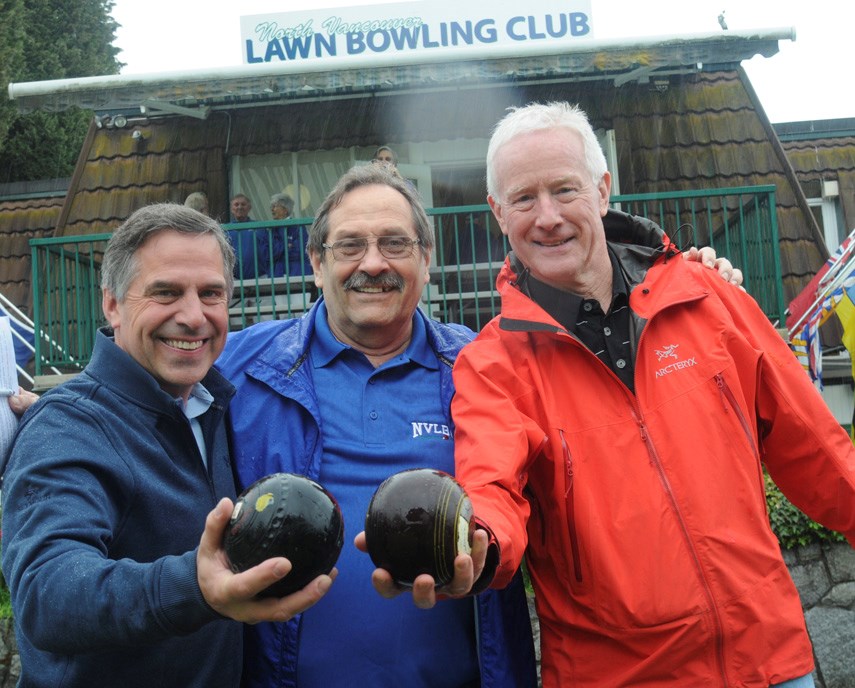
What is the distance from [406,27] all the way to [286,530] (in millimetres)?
8581

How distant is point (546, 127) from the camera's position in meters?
2.47

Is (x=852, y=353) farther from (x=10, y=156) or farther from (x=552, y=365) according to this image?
(x=10, y=156)

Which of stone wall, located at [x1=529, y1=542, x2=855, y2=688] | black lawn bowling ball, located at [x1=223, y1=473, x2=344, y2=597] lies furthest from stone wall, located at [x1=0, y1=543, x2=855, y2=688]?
black lawn bowling ball, located at [x1=223, y1=473, x2=344, y2=597]

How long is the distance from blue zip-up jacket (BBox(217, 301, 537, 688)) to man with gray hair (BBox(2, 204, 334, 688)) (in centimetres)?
11

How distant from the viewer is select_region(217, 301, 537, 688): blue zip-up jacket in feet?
7.79

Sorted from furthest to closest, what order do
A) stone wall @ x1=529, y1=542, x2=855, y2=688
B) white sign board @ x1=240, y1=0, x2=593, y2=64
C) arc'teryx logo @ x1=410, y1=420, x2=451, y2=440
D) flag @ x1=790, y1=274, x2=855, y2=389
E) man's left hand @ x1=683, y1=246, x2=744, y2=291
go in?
white sign board @ x1=240, y1=0, x2=593, y2=64, flag @ x1=790, y1=274, x2=855, y2=389, stone wall @ x1=529, y1=542, x2=855, y2=688, man's left hand @ x1=683, y1=246, x2=744, y2=291, arc'teryx logo @ x1=410, y1=420, x2=451, y2=440

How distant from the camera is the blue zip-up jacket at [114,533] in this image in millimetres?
1646

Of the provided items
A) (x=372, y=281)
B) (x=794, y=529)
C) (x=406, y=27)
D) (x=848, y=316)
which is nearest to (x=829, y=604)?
(x=794, y=529)

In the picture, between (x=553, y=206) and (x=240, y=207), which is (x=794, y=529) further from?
(x=240, y=207)

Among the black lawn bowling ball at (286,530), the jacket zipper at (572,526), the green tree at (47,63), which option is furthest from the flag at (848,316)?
the green tree at (47,63)

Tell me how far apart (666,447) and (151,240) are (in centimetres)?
146

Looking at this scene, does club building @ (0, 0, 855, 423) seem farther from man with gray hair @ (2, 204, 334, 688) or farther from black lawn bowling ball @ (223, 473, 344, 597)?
black lawn bowling ball @ (223, 473, 344, 597)

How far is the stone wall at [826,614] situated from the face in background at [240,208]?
15.2 feet

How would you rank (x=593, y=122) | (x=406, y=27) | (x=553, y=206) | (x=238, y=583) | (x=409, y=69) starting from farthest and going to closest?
(x=406, y=27) → (x=593, y=122) → (x=409, y=69) → (x=553, y=206) → (x=238, y=583)
